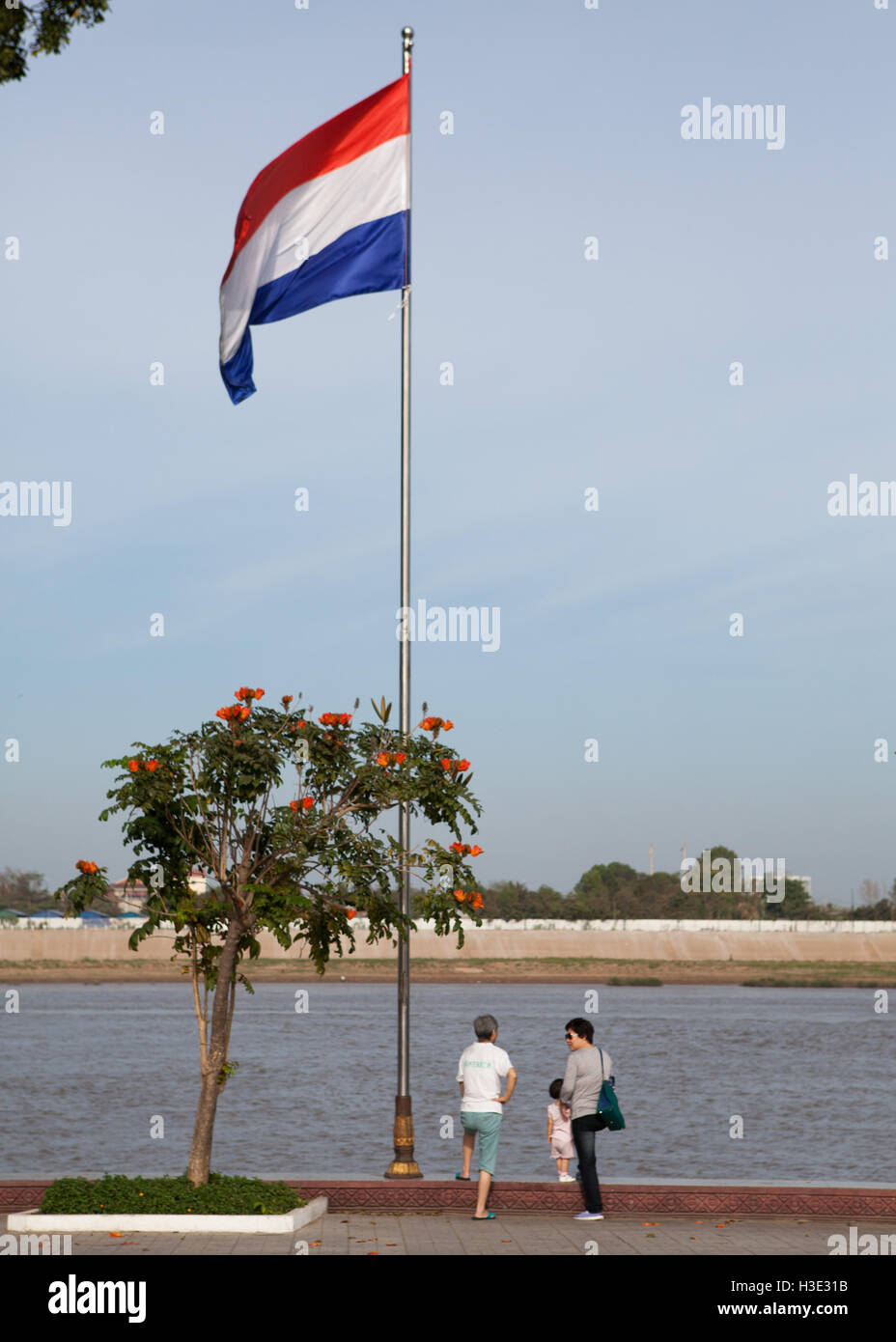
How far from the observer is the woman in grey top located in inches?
572

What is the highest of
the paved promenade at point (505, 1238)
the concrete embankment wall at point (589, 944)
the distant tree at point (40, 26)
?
the distant tree at point (40, 26)

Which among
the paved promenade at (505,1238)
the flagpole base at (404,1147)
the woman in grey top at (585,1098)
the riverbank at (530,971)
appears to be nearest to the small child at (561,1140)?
the flagpole base at (404,1147)

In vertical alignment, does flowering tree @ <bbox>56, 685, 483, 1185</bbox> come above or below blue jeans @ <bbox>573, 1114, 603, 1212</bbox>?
above

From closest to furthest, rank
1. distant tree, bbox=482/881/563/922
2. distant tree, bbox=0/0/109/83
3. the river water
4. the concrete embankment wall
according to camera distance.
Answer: distant tree, bbox=0/0/109/83 < the river water < the concrete embankment wall < distant tree, bbox=482/881/563/922

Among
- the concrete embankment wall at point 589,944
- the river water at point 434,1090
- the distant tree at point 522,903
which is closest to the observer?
the river water at point 434,1090

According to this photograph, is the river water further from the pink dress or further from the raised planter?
the raised planter

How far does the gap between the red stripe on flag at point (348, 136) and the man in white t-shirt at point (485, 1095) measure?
32.7ft

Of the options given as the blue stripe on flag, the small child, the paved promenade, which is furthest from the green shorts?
the blue stripe on flag

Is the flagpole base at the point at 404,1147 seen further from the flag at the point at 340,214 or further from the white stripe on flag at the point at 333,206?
the white stripe on flag at the point at 333,206

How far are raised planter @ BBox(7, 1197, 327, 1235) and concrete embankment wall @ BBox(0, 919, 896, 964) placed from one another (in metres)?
110

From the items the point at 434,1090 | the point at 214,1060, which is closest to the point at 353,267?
the point at 214,1060

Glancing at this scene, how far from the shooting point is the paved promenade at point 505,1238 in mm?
12609

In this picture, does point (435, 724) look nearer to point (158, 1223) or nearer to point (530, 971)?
point (158, 1223)
